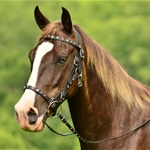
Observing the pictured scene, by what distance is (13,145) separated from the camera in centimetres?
1628

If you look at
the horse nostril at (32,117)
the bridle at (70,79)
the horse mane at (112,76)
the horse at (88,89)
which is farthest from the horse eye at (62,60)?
the horse nostril at (32,117)

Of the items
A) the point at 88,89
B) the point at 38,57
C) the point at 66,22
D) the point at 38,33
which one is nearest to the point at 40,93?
the point at 38,57

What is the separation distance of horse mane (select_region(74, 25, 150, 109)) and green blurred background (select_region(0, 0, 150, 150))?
0.56 m

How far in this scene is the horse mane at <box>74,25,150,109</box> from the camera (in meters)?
6.57

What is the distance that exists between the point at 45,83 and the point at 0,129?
34.9 feet

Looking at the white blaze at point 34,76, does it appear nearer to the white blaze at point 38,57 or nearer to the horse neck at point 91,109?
the white blaze at point 38,57

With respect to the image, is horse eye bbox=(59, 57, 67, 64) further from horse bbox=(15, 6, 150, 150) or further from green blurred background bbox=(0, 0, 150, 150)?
green blurred background bbox=(0, 0, 150, 150)

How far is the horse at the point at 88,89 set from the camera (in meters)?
6.22

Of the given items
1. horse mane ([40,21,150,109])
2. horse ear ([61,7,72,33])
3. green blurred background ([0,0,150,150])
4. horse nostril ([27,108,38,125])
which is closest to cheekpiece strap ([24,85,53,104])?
horse nostril ([27,108,38,125])

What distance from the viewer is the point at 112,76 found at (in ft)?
21.7

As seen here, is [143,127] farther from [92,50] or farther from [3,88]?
[3,88]

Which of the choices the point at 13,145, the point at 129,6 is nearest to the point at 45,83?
the point at 13,145

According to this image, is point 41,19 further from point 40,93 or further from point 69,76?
point 40,93

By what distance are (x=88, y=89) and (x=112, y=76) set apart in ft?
1.01
